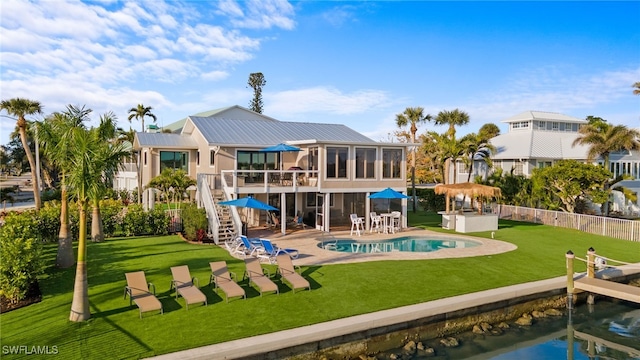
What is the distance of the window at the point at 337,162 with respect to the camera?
2405 centimetres

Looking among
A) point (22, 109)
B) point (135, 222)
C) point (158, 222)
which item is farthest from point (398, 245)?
point (22, 109)

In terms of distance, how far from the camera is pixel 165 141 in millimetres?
29969

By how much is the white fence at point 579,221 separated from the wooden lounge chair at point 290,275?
19523mm

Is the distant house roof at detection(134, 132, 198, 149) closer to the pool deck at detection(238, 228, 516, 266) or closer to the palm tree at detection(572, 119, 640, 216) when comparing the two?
the pool deck at detection(238, 228, 516, 266)

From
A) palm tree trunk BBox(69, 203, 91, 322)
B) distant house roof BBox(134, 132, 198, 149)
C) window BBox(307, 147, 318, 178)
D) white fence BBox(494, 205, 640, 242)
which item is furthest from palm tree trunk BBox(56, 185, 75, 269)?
white fence BBox(494, 205, 640, 242)

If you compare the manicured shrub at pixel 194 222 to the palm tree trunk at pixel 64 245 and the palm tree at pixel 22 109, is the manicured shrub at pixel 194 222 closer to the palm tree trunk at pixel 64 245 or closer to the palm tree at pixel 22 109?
the palm tree trunk at pixel 64 245

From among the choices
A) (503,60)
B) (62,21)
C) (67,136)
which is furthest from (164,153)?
(503,60)

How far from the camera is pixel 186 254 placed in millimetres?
16594

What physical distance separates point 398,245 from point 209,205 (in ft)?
31.7

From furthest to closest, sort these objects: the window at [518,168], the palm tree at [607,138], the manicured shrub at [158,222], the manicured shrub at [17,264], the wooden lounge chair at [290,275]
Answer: the window at [518,168] → the palm tree at [607,138] → the manicured shrub at [158,222] → the wooden lounge chair at [290,275] → the manicured shrub at [17,264]

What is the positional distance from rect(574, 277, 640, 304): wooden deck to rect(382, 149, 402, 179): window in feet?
41.9

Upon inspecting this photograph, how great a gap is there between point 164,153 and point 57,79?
12.8 m

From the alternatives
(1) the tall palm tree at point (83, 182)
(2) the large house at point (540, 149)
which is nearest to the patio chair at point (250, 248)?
(1) the tall palm tree at point (83, 182)

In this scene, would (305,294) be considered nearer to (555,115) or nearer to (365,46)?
(365,46)
